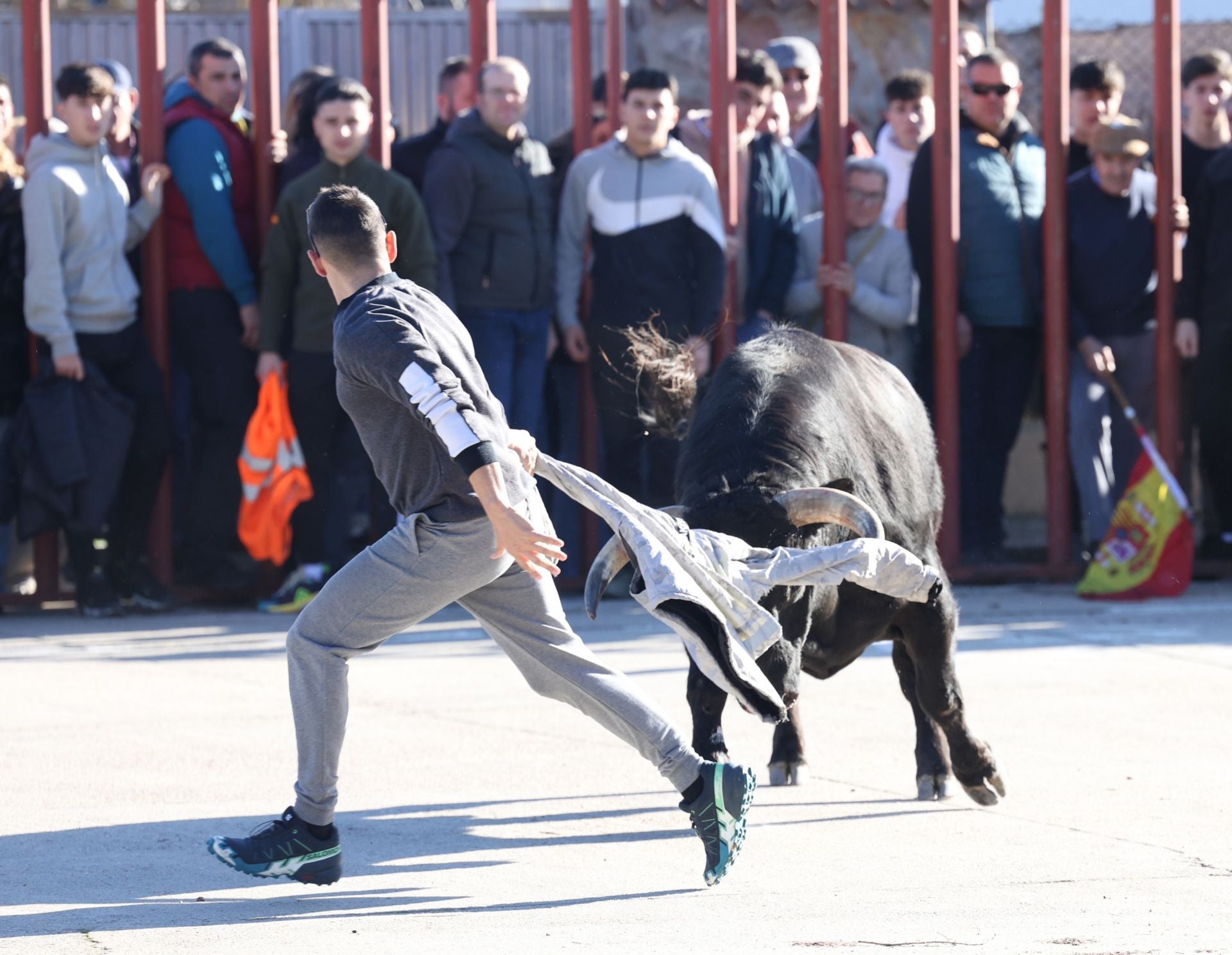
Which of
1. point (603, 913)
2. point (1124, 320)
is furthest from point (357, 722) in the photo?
point (1124, 320)

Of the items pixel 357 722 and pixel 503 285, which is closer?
pixel 357 722

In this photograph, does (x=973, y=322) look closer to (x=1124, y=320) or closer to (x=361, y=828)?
(x=1124, y=320)

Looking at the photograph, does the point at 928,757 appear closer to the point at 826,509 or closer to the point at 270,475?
the point at 826,509

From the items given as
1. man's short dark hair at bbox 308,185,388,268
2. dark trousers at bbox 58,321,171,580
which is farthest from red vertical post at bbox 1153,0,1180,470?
man's short dark hair at bbox 308,185,388,268

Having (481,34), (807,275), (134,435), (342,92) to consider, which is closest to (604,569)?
(342,92)

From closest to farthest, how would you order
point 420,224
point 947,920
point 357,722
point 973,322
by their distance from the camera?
point 947,920 → point 357,722 → point 420,224 → point 973,322

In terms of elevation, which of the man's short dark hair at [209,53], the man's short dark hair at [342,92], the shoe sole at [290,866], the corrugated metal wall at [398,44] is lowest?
the shoe sole at [290,866]

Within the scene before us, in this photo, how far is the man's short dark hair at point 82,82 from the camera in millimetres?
8828

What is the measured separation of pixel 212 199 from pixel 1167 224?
4.94 meters

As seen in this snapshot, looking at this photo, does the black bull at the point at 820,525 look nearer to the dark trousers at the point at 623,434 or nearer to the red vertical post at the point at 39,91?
the dark trousers at the point at 623,434

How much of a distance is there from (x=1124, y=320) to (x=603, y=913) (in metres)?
6.53

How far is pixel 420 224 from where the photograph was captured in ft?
29.5

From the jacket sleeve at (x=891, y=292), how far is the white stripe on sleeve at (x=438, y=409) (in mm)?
5808

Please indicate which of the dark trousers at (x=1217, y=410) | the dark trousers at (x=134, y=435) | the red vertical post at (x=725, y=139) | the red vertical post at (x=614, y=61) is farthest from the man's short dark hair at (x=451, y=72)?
the dark trousers at (x=1217, y=410)
